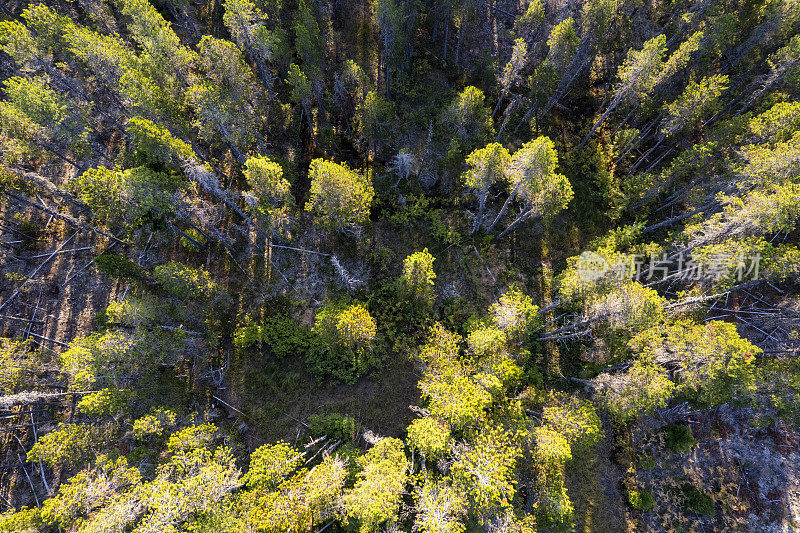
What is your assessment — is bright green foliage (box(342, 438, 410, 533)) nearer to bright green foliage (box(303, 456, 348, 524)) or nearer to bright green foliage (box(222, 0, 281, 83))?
bright green foliage (box(303, 456, 348, 524))

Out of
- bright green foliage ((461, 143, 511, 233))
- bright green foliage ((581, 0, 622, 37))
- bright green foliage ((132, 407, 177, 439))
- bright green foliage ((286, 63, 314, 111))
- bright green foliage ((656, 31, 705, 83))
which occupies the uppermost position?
bright green foliage ((581, 0, 622, 37))

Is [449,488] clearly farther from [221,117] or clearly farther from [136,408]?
[221,117]

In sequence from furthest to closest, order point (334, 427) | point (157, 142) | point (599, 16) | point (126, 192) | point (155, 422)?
point (599, 16) → point (334, 427) → point (157, 142) → point (126, 192) → point (155, 422)

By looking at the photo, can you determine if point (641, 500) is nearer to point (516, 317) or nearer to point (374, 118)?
point (516, 317)

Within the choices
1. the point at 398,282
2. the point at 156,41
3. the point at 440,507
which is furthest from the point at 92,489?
the point at 156,41

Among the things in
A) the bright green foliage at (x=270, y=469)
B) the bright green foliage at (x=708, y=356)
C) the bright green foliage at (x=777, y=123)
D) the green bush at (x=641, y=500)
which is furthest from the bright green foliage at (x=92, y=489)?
the bright green foliage at (x=777, y=123)

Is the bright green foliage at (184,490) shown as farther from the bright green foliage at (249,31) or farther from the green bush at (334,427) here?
the bright green foliage at (249,31)

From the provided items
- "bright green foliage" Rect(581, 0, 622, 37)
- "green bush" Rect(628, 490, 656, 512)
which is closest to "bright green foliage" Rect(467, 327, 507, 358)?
"green bush" Rect(628, 490, 656, 512)
